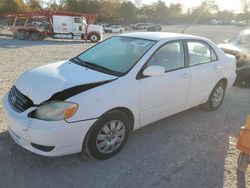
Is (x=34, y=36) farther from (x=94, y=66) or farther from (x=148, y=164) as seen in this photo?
(x=148, y=164)

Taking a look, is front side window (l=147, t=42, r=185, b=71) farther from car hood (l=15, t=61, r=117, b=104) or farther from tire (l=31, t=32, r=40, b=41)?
tire (l=31, t=32, r=40, b=41)

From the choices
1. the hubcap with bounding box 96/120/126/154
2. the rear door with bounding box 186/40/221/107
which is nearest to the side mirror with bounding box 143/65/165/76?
the hubcap with bounding box 96/120/126/154

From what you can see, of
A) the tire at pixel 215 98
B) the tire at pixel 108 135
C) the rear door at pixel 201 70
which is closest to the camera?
the tire at pixel 108 135

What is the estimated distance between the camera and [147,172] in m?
3.40

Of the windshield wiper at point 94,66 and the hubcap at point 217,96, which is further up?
the windshield wiper at point 94,66

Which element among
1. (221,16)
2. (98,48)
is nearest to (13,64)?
(98,48)

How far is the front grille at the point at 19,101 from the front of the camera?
3.27 m

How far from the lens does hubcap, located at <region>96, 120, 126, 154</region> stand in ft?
11.4

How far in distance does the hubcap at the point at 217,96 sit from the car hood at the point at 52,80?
2.64 meters

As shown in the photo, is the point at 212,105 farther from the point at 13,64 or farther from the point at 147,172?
the point at 13,64

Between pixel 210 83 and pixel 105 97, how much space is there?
2520mm

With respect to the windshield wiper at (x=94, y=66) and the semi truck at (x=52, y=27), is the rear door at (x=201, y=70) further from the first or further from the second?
the semi truck at (x=52, y=27)

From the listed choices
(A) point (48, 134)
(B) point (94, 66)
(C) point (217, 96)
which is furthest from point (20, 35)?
(A) point (48, 134)

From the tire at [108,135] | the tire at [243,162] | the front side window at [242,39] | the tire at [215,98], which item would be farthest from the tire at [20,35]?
the tire at [243,162]
